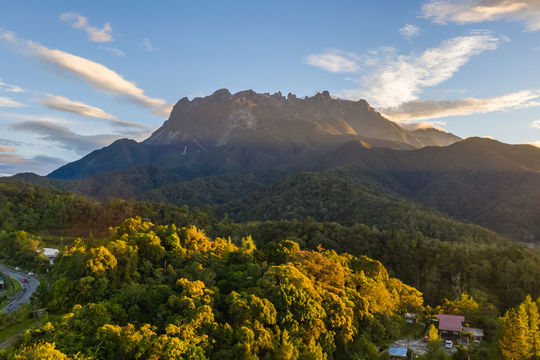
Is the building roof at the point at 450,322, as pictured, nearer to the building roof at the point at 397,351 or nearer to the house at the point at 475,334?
the house at the point at 475,334

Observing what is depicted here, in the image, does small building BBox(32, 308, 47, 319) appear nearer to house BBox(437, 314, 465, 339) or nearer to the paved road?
the paved road

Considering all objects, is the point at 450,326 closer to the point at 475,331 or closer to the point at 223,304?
the point at 475,331

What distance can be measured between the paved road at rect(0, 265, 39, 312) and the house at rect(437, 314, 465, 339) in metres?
49.2

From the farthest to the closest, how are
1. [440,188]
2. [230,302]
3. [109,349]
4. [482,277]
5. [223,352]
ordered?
[440,188]
[482,277]
[230,302]
[223,352]
[109,349]

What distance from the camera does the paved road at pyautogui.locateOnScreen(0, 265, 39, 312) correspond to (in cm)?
4197

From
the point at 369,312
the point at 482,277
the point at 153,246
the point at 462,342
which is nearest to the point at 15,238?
the point at 153,246

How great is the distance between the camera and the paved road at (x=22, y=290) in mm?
41969

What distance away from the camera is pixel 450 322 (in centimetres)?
4091

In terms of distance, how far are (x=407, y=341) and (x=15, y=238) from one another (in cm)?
6928

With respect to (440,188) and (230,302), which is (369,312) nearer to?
(230,302)

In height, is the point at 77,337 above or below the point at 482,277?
above

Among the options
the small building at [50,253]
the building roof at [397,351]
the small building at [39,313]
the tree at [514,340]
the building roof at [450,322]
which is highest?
the small building at [39,313]

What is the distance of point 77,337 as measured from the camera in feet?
72.7

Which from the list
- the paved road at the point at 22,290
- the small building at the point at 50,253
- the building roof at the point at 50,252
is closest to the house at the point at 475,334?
the paved road at the point at 22,290
